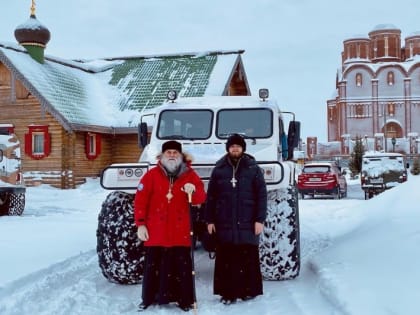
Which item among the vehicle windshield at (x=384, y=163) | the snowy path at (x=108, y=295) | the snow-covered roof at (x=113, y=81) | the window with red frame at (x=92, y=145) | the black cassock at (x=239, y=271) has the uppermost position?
the snow-covered roof at (x=113, y=81)

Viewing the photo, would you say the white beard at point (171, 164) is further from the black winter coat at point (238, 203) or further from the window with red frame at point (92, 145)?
the window with red frame at point (92, 145)

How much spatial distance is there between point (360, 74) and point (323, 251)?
189 feet

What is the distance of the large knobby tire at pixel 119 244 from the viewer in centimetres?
620

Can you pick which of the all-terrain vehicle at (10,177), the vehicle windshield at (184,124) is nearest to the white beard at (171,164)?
the vehicle windshield at (184,124)

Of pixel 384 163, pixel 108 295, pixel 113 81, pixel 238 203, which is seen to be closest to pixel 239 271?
pixel 238 203

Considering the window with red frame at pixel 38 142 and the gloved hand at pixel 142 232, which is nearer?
the gloved hand at pixel 142 232

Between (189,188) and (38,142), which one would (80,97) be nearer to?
(38,142)

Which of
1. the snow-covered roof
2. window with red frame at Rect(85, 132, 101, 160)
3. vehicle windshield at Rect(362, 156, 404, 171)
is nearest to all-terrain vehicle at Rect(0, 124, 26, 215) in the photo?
the snow-covered roof

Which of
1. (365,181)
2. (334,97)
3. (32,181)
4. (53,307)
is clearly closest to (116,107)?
(32,181)

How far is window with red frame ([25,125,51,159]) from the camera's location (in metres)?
25.0

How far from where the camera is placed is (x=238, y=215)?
5.58 meters

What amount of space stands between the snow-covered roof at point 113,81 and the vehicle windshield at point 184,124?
1631 cm

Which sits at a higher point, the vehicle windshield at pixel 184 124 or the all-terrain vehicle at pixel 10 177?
the vehicle windshield at pixel 184 124

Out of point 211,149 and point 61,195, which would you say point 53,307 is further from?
point 61,195
